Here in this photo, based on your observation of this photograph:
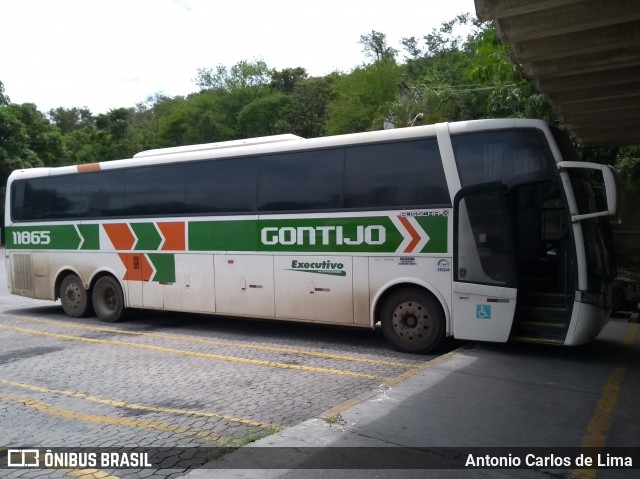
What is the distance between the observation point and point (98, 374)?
7.20 metres

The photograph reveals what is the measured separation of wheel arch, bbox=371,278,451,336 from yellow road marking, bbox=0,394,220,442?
3.86 meters

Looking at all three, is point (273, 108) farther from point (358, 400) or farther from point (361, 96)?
point (358, 400)

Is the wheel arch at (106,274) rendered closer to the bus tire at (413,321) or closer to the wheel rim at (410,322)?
the bus tire at (413,321)

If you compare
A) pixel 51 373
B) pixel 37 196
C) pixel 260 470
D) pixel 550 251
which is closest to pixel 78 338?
pixel 51 373

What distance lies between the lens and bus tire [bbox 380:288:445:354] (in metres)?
7.85

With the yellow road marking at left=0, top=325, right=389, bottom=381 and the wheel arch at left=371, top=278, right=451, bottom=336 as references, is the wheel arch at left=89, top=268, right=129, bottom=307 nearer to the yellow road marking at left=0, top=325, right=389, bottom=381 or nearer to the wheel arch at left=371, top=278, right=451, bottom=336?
the yellow road marking at left=0, top=325, right=389, bottom=381

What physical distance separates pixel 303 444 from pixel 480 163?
185 inches

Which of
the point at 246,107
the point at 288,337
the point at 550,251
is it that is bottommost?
the point at 288,337

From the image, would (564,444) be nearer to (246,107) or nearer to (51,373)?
(51,373)

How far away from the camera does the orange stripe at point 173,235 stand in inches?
407

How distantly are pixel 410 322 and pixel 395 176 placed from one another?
2102 millimetres

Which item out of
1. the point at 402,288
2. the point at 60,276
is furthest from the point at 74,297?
the point at 402,288

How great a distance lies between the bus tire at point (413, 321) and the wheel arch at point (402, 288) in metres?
0.05

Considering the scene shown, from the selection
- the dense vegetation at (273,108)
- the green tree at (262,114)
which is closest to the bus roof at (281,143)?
the dense vegetation at (273,108)
